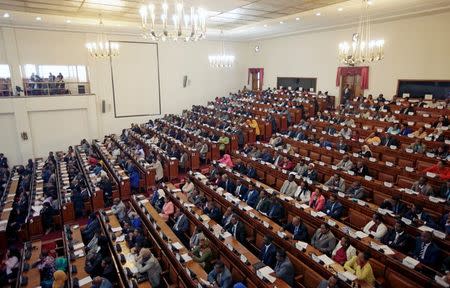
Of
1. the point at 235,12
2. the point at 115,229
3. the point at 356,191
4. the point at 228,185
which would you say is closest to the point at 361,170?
the point at 356,191

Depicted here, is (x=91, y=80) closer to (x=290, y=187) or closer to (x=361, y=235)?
(x=290, y=187)

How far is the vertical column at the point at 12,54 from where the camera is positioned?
1370cm

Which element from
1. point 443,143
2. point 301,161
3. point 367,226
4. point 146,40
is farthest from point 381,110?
point 146,40

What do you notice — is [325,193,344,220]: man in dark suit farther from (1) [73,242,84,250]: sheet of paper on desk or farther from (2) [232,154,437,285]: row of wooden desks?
(1) [73,242,84,250]: sheet of paper on desk

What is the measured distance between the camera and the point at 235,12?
494 inches

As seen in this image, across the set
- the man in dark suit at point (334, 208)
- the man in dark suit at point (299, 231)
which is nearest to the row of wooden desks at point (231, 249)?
the man in dark suit at point (299, 231)

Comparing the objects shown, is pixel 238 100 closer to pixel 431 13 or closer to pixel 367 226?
pixel 431 13

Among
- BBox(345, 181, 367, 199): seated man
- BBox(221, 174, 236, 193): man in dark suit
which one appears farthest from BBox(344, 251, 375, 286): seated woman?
BBox(221, 174, 236, 193): man in dark suit

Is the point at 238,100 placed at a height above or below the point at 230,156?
above

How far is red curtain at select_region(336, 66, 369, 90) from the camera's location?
1409 centimetres

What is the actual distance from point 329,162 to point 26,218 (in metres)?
9.07

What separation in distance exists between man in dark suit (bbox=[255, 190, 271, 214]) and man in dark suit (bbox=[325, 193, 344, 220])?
4.58ft

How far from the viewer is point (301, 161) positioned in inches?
380

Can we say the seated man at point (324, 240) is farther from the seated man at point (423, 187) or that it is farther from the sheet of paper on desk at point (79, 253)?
the sheet of paper on desk at point (79, 253)
